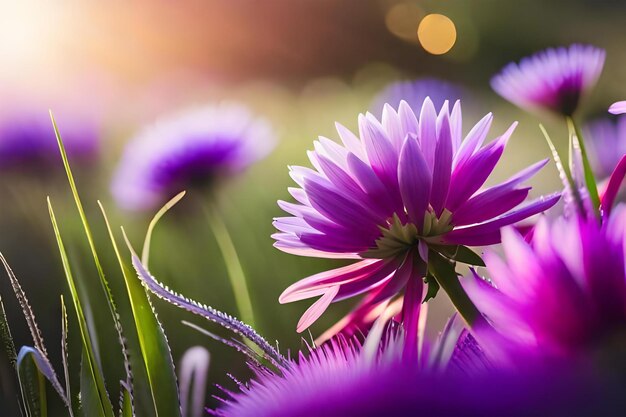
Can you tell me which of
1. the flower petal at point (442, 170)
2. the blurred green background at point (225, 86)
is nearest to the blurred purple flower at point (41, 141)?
the blurred green background at point (225, 86)

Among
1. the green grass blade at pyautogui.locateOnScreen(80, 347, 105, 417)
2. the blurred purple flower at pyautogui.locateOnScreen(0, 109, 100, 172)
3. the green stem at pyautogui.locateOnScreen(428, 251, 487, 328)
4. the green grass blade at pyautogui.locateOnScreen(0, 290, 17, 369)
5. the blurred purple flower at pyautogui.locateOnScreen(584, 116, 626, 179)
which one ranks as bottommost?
the green grass blade at pyautogui.locateOnScreen(80, 347, 105, 417)

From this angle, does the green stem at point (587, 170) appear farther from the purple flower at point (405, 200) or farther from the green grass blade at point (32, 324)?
the green grass blade at point (32, 324)

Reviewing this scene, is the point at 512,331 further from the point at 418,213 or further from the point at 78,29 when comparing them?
the point at 78,29

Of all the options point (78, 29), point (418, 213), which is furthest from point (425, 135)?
point (78, 29)

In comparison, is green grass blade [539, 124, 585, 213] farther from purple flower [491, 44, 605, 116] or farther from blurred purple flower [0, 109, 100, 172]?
blurred purple flower [0, 109, 100, 172]

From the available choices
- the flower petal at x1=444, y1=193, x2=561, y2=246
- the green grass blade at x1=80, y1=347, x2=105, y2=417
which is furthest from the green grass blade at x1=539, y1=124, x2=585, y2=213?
the green grass blade at x1=80, y1=347, x2=105, y2=417
